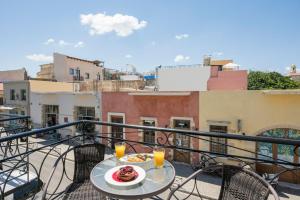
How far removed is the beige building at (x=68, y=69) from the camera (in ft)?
85.4

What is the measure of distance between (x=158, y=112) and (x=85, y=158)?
10477 millimetres

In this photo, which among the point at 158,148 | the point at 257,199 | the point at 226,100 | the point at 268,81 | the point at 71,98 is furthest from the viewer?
the point at 268,81

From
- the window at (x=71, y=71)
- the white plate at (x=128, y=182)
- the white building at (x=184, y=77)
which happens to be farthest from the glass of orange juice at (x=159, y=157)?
the window at (x=71, y=71)

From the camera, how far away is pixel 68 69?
26.5m

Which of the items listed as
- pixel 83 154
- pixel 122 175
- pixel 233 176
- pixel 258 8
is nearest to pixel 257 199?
pixel 233 176

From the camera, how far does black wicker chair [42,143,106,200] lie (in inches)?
86.0

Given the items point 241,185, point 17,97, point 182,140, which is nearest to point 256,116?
point 182,140

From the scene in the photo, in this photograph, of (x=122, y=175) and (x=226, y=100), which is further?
(x=226, y=100)

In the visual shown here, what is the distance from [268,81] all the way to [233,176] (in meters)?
25.0

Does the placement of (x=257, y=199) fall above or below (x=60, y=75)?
below

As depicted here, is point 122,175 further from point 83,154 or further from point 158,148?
point 83,154

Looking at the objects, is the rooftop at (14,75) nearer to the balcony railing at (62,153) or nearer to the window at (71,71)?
the window at (71,71)

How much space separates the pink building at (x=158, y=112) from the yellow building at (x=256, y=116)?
709 mm

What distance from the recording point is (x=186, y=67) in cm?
1783
